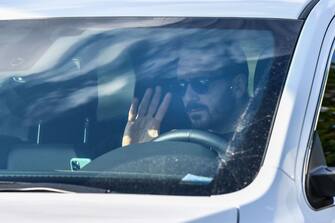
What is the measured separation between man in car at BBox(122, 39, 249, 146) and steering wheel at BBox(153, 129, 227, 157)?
23mm

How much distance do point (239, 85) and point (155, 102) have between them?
0.33m

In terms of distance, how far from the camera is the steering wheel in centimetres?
294

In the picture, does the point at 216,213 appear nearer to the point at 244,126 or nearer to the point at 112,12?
the point at 244,126

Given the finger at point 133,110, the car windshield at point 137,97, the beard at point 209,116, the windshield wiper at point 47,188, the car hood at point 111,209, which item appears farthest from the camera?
the finger at point 133,110

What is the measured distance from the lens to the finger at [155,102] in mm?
3164

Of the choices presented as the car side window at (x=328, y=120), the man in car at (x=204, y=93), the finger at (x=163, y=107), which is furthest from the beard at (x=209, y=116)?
the car side window at (x=328, y=120)

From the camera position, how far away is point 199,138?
304cm

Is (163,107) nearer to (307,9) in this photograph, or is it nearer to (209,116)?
(209,116)

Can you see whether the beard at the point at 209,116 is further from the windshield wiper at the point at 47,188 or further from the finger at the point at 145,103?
the windshield wiper at the point at 47,188

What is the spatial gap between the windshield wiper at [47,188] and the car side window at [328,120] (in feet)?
2.70

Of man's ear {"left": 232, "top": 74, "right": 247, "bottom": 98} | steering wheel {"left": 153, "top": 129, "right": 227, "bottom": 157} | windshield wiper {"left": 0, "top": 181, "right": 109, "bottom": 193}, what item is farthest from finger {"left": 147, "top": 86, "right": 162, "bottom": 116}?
windshield wiper {"left": 0, "top": 181, "right": 109, "bottom": 193}

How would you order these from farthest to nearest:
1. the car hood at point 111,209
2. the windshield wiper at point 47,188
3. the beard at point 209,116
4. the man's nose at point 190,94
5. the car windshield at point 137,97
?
the man's nose at point 190,94 < the beard at point 209,116 < the car windshield at point 137,97 < the windshield wiper at point 47,188 < the car hood at point 111,209

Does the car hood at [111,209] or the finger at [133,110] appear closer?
the car hood at [111,209]

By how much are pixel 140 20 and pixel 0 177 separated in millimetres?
781
